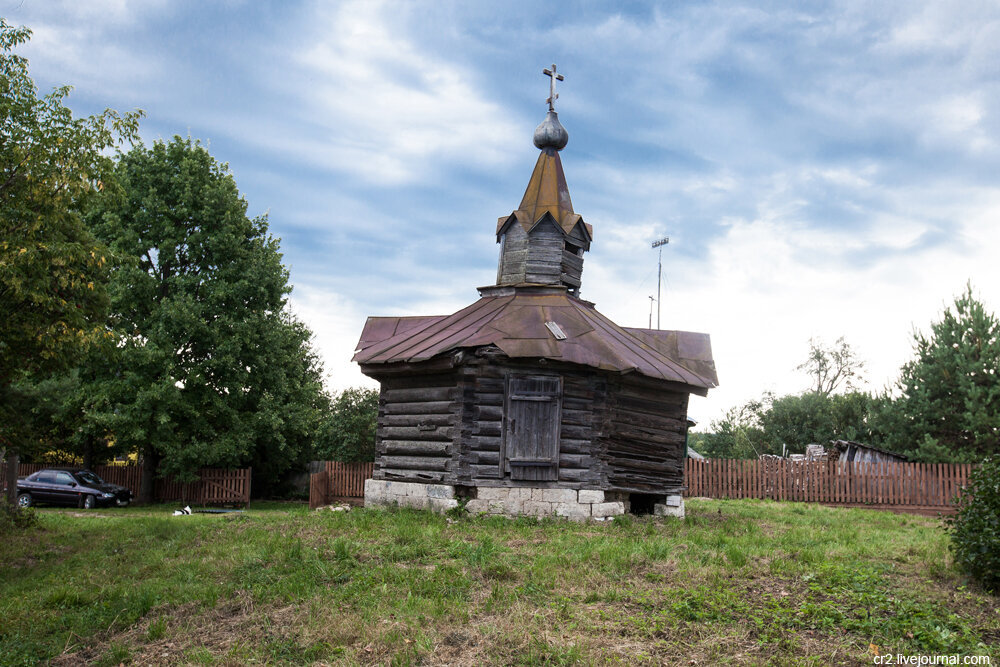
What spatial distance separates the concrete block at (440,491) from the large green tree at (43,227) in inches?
273

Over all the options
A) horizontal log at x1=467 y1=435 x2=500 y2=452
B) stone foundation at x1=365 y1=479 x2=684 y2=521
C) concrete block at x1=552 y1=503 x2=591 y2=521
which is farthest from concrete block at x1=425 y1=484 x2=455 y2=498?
concrete block at x1=552 y1=503 x2=591 y2=521

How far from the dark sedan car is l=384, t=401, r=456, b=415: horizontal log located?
13.9 meters

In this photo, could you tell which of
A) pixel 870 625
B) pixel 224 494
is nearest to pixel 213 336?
pixel 224 494

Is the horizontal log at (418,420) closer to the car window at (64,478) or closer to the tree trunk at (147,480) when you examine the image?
the car window at (64,478)

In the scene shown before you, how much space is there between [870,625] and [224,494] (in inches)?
1002

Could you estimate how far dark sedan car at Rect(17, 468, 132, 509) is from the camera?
25.4 metres

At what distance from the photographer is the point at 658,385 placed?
17.1 meters

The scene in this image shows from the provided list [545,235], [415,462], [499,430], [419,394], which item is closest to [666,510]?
[499,430]

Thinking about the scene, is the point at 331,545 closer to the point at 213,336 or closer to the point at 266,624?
the point at 266,624

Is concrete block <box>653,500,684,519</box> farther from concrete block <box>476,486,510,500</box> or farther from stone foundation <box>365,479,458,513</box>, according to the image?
stone foundation <box>365,479,458,513</box>

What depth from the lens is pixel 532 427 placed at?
51.5 ft

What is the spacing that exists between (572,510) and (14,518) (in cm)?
1115

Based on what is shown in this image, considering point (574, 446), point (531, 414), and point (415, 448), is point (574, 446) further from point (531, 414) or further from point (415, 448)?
point (415, 448)

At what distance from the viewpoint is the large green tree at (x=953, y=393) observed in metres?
29.1
